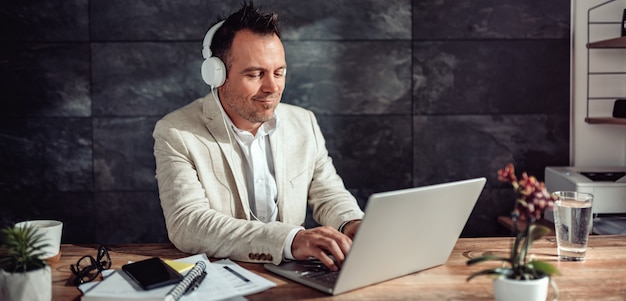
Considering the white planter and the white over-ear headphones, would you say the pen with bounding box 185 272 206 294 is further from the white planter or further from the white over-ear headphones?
the white over-ear headphones

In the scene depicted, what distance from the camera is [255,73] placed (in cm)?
199

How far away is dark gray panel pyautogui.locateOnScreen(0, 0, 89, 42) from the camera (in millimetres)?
2951

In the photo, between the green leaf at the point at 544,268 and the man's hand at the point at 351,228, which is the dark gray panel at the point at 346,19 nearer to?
the man's hand at the point at 351,228

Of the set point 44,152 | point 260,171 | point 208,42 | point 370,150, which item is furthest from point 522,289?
point 44,152

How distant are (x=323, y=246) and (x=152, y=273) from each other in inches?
15.0

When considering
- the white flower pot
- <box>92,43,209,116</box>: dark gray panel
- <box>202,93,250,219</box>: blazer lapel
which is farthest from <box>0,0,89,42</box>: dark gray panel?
the white flower pot

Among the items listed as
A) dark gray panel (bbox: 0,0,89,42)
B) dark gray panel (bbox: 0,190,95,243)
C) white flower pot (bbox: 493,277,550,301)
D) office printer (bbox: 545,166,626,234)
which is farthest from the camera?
dark gray panel (bbox: 0,190,95,243)

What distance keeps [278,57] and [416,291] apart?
1004 mm

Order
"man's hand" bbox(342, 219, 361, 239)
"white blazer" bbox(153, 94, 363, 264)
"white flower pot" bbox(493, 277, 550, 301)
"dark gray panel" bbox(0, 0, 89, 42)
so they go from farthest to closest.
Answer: "dark gray panel" bbox(0, 0, 89, 42) < "man's hand" bbox(342, 219, 361, 239) < "white blazer" bbox(153, 94, 363, 264) < "white flower pot" bbox(493, 277, 550, 301)

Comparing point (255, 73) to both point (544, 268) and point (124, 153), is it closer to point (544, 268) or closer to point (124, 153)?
point (544, 268)

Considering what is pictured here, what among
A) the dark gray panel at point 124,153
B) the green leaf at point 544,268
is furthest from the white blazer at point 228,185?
the dark gray panel at point 124,153

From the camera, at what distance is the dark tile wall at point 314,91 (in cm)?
297

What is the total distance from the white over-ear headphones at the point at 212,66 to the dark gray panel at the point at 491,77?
4.30ft

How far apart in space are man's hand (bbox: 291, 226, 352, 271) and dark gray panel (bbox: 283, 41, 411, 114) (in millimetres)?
1622
